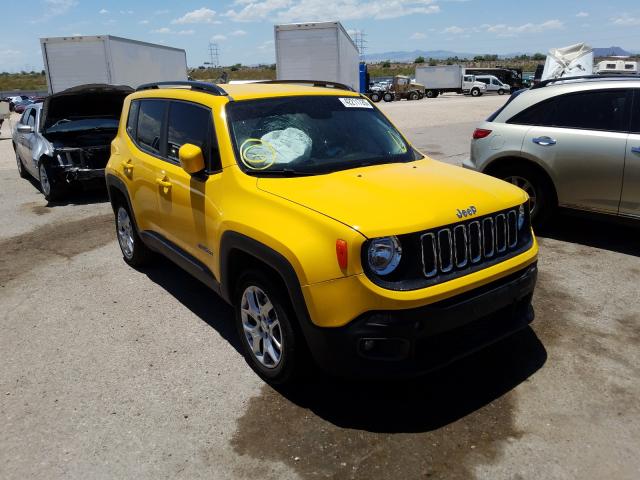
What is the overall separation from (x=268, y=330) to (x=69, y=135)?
7417mm

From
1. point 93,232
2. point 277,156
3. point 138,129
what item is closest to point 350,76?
point 93,232

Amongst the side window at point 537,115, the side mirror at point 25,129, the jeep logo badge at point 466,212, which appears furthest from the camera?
the side mirror at point 25,129

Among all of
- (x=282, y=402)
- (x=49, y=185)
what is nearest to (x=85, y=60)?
(x=49, y=185)

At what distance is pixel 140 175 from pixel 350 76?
19.2 m

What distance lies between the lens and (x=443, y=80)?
51219mm

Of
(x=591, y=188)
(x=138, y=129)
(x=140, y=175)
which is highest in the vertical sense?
(x=138, y=129)

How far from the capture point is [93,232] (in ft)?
23.8

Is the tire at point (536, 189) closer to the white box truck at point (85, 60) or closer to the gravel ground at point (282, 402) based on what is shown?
the gravel ground at point (282, 402)

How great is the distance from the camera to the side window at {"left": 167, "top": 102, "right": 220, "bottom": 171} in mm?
3814

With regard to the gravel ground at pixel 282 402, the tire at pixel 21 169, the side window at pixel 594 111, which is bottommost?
the gravel ground at pixel 282 402

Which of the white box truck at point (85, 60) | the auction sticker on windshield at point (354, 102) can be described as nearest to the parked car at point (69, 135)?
the auction sticker on windshield at point (354, 102)

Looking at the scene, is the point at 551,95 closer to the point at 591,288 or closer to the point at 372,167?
the point at 591,288

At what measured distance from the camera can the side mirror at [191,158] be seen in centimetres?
363

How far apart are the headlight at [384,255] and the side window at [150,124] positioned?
8.32ft
